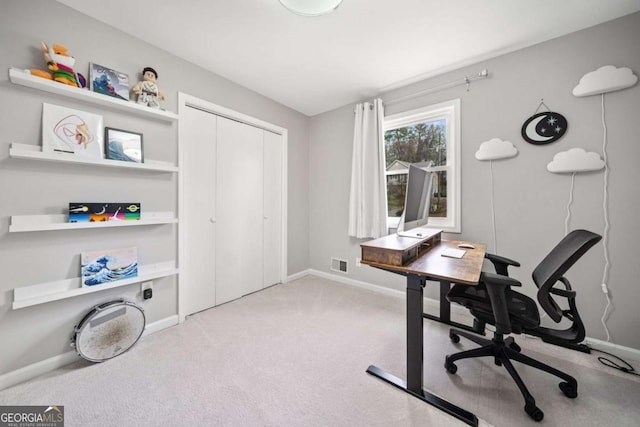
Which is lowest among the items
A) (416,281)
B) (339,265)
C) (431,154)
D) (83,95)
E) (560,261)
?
(339,265)

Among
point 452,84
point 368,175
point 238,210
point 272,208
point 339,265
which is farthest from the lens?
point 339,265

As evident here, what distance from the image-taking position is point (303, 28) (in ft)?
5.89

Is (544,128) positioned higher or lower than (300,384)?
higher

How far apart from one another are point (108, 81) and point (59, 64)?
250mm

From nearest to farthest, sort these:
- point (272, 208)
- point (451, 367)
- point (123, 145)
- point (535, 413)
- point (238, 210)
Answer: point (535, 413), point (451, 367), point (123, 145), point (238, 210), point (272, 208)

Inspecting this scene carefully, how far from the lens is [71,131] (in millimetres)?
1565

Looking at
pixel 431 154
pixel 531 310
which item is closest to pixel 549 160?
pixel 431 154

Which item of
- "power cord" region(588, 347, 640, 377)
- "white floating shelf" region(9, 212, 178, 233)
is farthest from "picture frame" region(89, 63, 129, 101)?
"power cord" region(588, 347, 640, 377)

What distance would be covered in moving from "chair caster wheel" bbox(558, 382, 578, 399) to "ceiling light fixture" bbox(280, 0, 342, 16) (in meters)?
2.69

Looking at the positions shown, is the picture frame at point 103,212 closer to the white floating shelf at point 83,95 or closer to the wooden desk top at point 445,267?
the white floating shelf at point 83,95

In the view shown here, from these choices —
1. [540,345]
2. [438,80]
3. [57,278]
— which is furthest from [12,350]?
[438,80]

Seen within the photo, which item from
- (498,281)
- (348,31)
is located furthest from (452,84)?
(498,281)

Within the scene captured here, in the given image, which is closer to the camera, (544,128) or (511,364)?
(511,364)

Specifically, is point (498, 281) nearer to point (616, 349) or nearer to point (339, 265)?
point (616, 349)
